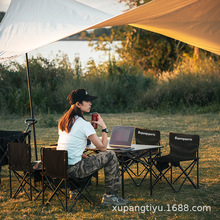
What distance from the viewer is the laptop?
467cm

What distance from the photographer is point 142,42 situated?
864 inches

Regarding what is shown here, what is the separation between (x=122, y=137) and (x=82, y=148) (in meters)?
0.68

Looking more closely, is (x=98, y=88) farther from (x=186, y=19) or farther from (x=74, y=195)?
(x=74, y=195)

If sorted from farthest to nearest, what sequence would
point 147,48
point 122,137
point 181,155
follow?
point 147,48
point 181,155
point 122,137

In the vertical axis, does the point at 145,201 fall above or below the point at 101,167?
below

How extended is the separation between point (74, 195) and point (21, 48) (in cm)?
187

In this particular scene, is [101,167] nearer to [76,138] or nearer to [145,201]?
[76,138]

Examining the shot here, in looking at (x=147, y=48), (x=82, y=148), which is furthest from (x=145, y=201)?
(x=147, y=48)

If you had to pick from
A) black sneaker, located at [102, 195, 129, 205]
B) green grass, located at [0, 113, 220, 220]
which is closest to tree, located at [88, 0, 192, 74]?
green grass, located at [0, 113, 220, 220]

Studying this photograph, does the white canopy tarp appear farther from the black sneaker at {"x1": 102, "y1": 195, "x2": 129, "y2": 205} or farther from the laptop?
the black sneaker at {"x1": 102, "y1": 195, "x2": 129, "y2": 205}

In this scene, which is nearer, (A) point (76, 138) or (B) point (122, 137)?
(A) point (76, 138)

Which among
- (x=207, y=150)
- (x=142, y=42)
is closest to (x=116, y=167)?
(x=207, y=150)

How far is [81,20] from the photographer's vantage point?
512 cm

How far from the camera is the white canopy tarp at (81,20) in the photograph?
4719 mm
